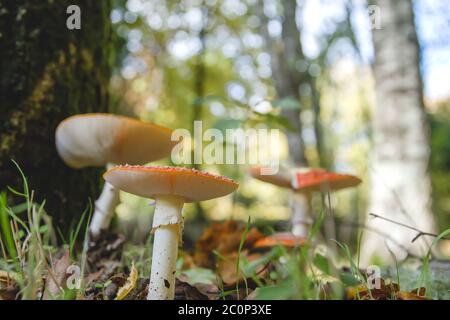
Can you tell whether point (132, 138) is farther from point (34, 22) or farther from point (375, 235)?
point (375, 235)

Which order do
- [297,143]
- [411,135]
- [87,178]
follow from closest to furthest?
[87,178] → [411,135] → [297,143]

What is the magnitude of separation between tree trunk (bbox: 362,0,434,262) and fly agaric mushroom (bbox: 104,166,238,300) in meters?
2.18

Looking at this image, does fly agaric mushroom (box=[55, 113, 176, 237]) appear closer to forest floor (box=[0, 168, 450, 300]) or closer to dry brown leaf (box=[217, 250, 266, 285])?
forest floor (box=[0, 168, 450, 300])

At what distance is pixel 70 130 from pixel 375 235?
253 centimetres

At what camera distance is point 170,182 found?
1098 millimetres

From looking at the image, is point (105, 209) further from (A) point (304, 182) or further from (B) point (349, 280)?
(B) point (349, 280)

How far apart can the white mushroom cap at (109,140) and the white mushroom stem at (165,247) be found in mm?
439

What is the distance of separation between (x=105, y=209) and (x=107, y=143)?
33 centimetres

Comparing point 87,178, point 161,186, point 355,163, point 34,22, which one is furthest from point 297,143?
point 355,163

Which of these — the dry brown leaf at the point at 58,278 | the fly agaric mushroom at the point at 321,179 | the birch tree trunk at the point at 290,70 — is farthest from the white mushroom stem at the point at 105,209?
the birch tree trunk at the point at 290,70

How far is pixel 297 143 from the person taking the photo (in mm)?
4414

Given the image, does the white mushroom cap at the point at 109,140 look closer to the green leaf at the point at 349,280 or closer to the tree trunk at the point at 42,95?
the tree trunk at the point at 42,95
